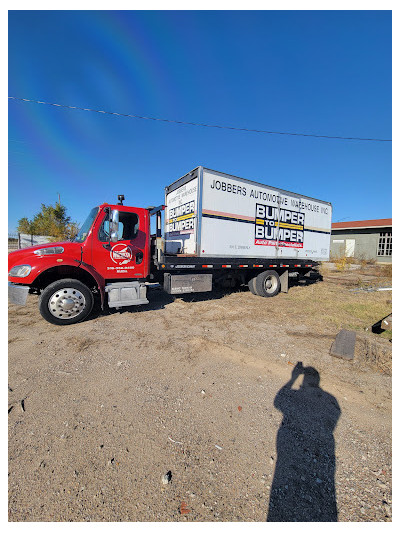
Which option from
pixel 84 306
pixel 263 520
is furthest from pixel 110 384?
pixel 84 306

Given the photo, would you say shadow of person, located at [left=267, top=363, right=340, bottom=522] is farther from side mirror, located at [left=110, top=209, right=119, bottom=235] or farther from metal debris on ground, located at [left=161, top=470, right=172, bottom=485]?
side mirror, located at [left=110, top=209, right=119, bottom=235]

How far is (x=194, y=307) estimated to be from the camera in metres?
6.38

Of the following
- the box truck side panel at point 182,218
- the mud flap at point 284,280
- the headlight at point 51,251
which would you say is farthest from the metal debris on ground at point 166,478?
the mud flap at point 284,280

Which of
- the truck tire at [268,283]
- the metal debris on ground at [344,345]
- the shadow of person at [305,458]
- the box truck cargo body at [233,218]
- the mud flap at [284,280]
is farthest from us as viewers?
the mud flap at [284,280]

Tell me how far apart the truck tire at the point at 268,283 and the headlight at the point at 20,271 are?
664 cm

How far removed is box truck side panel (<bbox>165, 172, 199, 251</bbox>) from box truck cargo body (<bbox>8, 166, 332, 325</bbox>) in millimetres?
29

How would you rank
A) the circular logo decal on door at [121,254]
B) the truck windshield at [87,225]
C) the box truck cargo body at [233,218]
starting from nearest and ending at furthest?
the truck windshield at [87,225] → the circular logo decal on door at [121,254] → the box truck cargo body at [233,218]

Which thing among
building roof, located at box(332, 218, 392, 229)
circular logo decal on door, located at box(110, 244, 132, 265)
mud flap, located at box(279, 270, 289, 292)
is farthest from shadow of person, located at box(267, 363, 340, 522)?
building roof, located at box(332, 218, 392, 229)

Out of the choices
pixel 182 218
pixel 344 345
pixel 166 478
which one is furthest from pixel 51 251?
pixel 344 345

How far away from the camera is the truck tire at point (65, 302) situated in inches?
182

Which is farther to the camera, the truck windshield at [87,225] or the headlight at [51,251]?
the truck windshield at [87,225]

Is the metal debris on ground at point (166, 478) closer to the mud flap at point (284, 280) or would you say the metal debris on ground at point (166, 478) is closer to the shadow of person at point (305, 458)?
the shadow of person at point (305, 458)

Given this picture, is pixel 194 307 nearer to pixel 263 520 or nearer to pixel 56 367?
pixel 56 367

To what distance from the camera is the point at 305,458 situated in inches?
72.1
